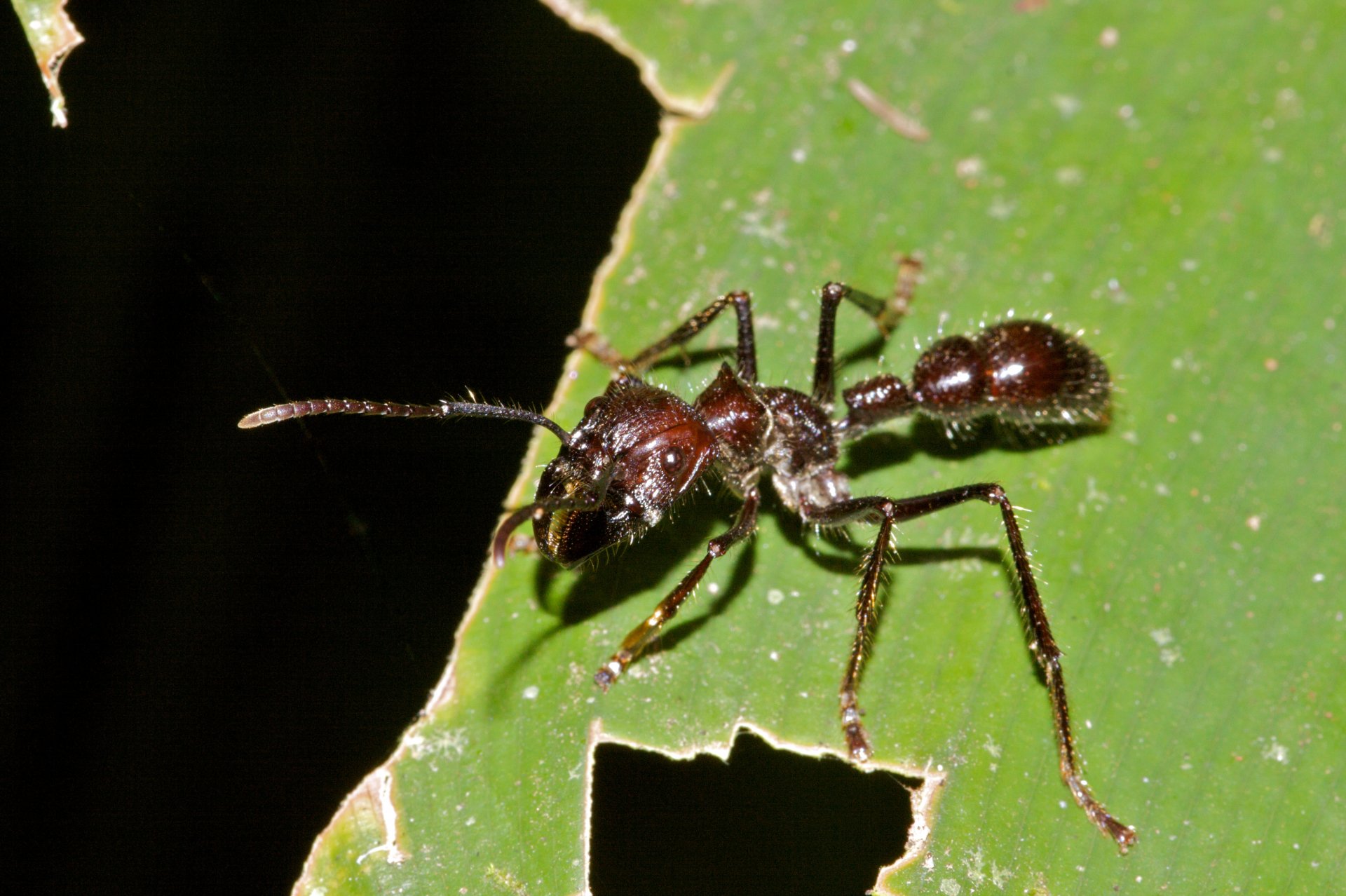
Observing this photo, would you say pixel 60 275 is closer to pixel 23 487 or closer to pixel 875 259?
pixel 23 487

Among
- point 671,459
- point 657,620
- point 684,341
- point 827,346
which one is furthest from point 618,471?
point 827,346

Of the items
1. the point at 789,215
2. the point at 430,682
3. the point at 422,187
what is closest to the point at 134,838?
the point at 430,682

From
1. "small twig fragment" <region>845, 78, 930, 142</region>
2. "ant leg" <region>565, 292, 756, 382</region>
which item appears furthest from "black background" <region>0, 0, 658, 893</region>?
"small twig fragment" <region>845, 78, 930, 142</region>

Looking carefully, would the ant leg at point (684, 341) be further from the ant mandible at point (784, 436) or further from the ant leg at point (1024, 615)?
the ant leg at point (1024, 615)

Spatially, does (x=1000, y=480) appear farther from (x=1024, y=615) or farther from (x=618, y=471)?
(x=618, y=471)

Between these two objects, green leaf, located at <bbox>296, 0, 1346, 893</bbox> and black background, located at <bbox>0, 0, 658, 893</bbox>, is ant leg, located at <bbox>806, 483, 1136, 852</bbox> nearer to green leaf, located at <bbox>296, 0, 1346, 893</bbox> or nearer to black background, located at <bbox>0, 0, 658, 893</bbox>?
green leaf, located at <bbox>296, 0, 1346, 893</bbox>

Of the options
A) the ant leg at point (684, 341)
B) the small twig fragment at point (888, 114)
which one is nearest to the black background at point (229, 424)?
the ant leg at point (684, 341)
